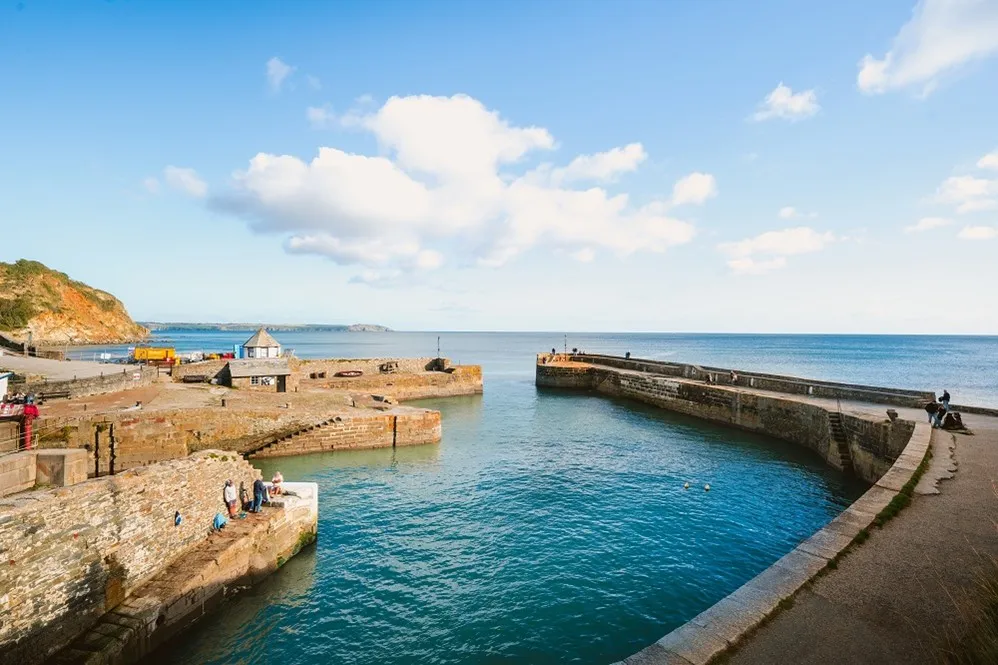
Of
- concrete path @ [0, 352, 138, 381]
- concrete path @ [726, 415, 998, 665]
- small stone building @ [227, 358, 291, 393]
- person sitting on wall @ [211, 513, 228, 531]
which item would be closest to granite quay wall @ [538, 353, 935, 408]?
concrete path @ [726, 415, 998, 665]

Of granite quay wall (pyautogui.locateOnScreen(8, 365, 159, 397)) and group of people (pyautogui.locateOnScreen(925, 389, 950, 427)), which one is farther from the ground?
granite quay wall (pyautogui.locateOnScreen(8, 365, 159, 397))

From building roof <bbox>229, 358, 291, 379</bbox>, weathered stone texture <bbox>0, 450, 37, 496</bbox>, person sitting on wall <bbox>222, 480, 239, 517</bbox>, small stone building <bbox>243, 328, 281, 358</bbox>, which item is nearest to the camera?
weathered stone texture <bbox>0, 450, 37, 496</bbox>

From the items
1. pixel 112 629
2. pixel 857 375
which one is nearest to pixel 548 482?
pixel 112 629

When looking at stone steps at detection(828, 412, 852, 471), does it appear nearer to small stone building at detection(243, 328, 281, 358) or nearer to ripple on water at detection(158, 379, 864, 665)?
ripple on water at detection(158, 379, 864, 665)

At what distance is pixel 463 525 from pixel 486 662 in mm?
6319

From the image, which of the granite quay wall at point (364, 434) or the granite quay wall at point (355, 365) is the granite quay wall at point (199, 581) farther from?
the granite quay wall at point (355, 365)

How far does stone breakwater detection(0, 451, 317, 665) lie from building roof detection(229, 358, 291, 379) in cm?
2300

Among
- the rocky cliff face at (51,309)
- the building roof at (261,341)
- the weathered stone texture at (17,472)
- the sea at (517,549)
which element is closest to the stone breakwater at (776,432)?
the sea at (517,549)

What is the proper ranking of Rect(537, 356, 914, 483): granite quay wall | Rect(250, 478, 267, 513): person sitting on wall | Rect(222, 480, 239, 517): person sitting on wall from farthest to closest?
1. Rect(537, 356, 914, 483): granite quay wall
2. Rect(250, 478, 267, 513): person sitting on wall
3. Rect(222, 480, 239, 517): person sitting on wall

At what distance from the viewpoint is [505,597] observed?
10992 millimetres

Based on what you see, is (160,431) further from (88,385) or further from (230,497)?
(230,497)

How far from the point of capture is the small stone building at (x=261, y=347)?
39.1 metres

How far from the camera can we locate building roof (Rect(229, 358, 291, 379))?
110 feet

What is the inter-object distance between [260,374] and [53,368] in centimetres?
1256
